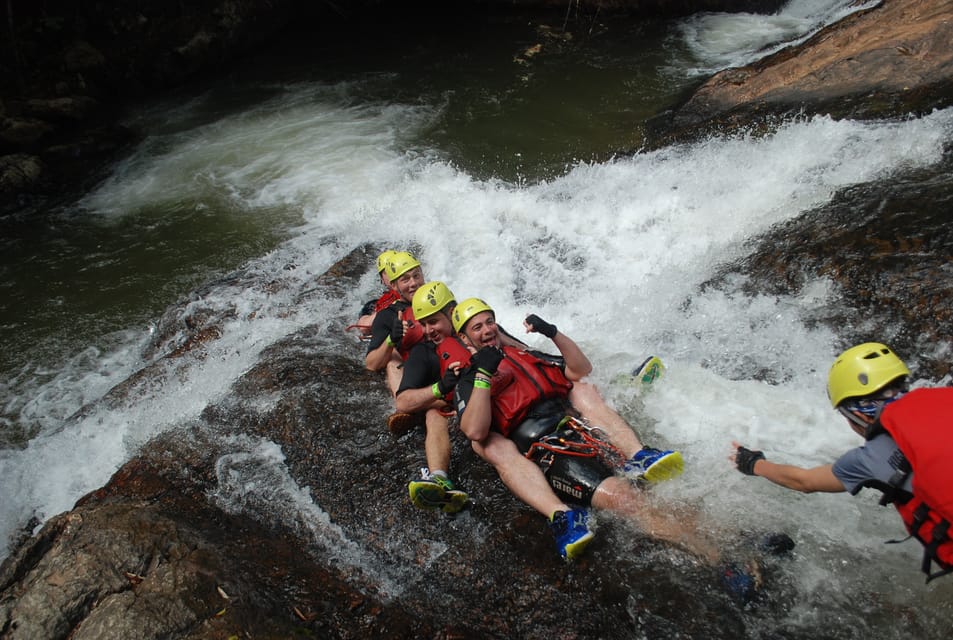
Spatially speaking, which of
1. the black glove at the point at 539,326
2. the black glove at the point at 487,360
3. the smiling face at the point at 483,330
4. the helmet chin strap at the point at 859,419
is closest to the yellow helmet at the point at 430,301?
the smiling face at the point at 483,330

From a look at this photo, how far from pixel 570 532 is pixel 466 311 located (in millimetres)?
1667

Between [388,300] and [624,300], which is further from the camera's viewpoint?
[624,300]

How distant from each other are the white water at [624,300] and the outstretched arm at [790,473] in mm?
318

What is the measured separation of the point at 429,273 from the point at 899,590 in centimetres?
590

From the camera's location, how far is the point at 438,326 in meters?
5.04

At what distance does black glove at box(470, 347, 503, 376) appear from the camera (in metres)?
4.11

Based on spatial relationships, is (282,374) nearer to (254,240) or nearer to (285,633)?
(285,633)

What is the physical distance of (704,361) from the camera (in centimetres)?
528

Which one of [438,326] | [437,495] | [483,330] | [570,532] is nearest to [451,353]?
[438,326]

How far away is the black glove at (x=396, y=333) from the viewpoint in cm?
563

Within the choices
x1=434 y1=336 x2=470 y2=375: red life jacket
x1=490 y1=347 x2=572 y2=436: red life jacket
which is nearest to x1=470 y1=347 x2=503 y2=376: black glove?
x1=490 y1=347 x2=572 y2=436: red life jacket

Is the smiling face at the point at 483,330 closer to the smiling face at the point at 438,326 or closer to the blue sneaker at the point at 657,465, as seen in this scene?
the smiling face at the point at 438,326

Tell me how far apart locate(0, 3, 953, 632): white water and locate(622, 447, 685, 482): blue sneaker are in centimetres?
9

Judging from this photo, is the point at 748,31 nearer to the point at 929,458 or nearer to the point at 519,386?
the point at 519,386
